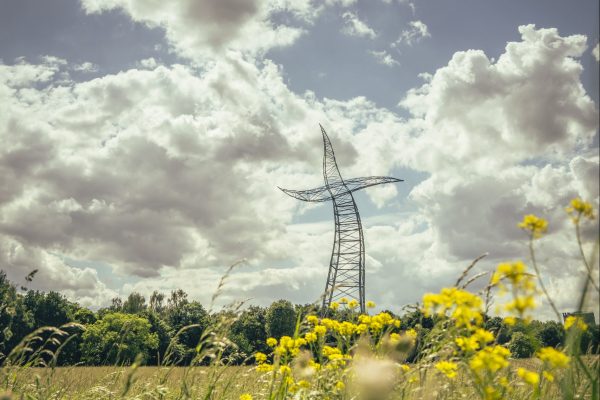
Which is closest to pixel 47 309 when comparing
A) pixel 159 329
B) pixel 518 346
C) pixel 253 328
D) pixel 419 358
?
pixel 159 329

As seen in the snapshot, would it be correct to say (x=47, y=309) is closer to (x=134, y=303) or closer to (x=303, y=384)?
(x=134, y=303)

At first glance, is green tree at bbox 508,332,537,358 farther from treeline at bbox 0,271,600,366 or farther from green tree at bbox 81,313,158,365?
green tree at bbox 81,313,158,365

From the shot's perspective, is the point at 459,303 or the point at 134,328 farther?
the point at 134,328

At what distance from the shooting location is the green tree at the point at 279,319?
225 ft

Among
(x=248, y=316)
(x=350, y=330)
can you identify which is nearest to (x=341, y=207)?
(x=350, y=330)

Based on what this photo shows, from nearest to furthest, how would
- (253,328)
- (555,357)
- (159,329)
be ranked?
(555,357) → (159,329) → (253,328)

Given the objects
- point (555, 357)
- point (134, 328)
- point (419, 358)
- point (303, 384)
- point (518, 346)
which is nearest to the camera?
point (555, 357)

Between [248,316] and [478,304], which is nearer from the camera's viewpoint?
[478,304]

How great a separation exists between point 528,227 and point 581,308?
1.59 feet

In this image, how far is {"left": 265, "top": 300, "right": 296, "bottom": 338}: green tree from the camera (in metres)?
68.6

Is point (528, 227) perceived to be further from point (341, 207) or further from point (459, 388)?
point (341, 207)

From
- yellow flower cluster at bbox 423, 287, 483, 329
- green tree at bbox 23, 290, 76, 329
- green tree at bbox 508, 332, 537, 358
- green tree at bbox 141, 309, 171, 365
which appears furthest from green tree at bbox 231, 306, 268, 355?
yellow flower cluster at bbox 423, 287, 483, 329

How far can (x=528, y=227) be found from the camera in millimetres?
2367

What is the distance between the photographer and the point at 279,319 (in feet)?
227
